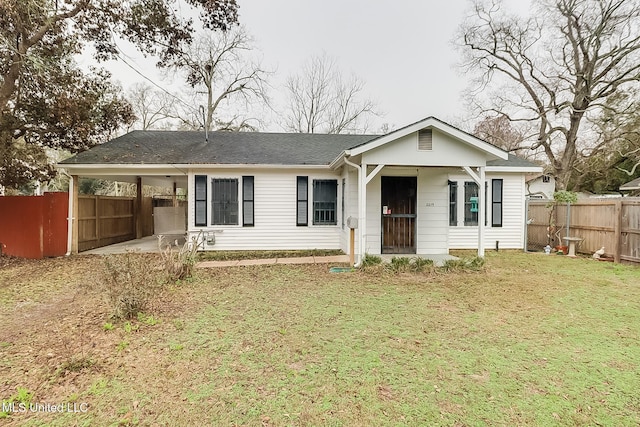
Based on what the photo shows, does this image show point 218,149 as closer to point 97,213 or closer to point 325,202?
point 325,202

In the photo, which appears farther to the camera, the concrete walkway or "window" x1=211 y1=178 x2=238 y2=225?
"window" x1=211 y1=178 x2=238 y2=225

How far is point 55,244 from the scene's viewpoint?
9.43 meters

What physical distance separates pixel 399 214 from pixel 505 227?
4434mm

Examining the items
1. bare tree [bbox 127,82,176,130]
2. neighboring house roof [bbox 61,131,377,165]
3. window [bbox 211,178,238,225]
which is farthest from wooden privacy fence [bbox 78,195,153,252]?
bare tree [bbox 127,82,176,130]

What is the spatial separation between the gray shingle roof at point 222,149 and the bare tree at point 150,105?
47.5 ft

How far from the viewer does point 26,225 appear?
9.11 metres

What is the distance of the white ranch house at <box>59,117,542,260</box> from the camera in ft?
24.8

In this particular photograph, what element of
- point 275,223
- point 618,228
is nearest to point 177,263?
point 275,223

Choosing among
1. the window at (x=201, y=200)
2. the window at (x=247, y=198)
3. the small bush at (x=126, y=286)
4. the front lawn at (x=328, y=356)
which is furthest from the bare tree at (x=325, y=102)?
the small bush at (x=126, y=286)

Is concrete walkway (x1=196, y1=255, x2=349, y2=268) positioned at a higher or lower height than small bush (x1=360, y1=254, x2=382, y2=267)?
lower

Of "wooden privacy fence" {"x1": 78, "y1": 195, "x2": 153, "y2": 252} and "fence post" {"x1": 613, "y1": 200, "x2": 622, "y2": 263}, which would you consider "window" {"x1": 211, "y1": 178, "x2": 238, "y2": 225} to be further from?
"fence post" {"x1": 613, "y1": 200, "x2": 622, "y2": 263}

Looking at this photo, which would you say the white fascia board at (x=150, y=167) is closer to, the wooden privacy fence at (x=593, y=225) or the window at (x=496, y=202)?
the window at (x=496, y=202)

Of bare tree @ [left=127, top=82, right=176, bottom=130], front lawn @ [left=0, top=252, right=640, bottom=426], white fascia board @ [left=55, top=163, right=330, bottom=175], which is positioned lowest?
front lawn @ [left=0, top=252, right=640, bottom=426]

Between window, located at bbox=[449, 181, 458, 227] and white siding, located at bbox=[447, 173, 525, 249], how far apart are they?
11 centimetres
